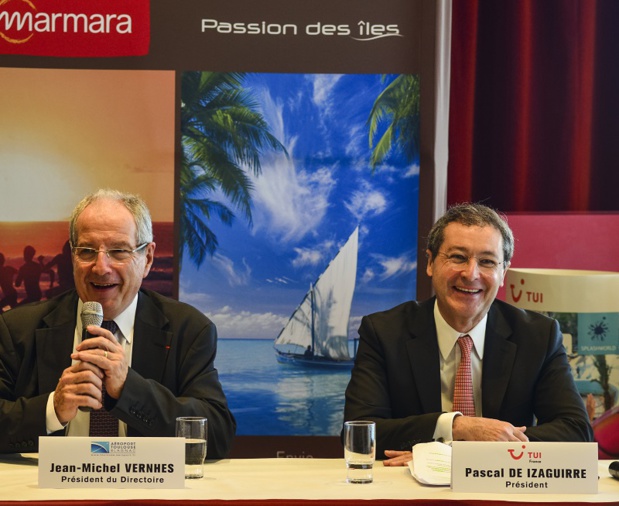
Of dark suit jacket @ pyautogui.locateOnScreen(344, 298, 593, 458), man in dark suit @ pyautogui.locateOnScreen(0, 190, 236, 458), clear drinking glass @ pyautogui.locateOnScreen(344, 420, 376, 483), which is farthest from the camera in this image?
dark suit jacket @ pyautogui.locateOnScreen(344, 298, 593, 458)

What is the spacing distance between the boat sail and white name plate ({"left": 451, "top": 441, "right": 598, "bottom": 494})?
167cm

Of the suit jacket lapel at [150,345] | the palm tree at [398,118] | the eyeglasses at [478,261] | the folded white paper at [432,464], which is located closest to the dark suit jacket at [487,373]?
the eyeglasses at [478,261]

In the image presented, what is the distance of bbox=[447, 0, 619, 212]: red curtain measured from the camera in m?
4.34

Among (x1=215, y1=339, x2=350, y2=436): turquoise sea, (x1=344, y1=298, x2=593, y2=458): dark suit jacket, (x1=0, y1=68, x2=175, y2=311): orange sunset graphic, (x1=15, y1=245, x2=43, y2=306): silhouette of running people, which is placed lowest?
(x1=215, y1=339, x2=350, y2=436): turquoise sea

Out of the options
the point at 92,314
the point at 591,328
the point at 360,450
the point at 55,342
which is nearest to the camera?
the point at 360,450

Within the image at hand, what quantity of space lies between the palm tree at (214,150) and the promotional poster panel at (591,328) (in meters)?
1.13

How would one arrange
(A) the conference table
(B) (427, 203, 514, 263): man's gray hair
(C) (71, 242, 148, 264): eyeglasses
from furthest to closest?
(B) (427, 203, 514, 263): man's gray hair
(C) (71, 242, 148, 264): eyeglasses
(A) the conference table

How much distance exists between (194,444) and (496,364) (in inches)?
42.9

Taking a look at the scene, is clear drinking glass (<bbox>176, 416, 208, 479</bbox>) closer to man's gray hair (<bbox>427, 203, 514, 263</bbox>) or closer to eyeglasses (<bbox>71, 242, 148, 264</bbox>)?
eyeglasses (<bbox>71, 242, 148, 264</bbox>)

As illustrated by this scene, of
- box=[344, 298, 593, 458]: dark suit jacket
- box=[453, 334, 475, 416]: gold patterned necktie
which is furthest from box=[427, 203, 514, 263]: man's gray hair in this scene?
box=[453, 334, 475, 416]: gold patterned necktie

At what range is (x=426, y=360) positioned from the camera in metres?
2.96

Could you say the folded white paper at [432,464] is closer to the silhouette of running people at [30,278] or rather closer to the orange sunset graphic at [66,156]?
the orange sunset graphic at [66,156]

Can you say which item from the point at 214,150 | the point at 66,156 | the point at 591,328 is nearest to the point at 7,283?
the point at 66,156

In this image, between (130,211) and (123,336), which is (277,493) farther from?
(130,211)
